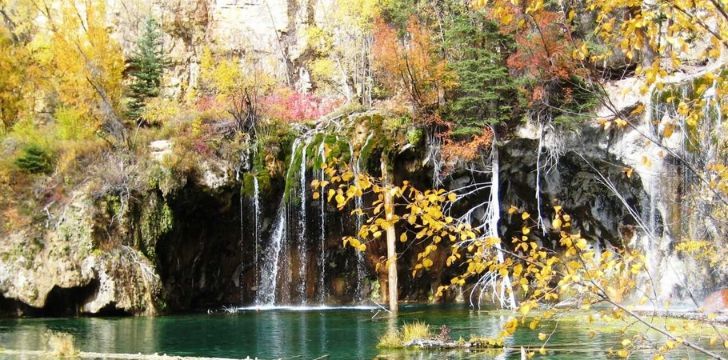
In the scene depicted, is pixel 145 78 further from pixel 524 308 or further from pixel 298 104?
pixel 524 308

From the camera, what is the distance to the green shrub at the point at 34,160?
70.2 ft

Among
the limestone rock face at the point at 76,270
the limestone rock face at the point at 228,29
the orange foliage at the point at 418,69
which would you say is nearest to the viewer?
the limestone rock face at the point at 76,270

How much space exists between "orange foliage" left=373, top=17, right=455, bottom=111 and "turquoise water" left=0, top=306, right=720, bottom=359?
6.97m

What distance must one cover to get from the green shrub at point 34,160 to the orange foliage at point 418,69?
11.7m

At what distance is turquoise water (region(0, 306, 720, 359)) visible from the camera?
454 inches

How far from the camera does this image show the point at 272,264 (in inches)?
932

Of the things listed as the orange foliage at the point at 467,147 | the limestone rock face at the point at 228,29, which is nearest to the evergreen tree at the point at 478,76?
the orange foliage at the point at 467,147

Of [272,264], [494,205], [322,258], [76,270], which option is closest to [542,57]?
[494,205]

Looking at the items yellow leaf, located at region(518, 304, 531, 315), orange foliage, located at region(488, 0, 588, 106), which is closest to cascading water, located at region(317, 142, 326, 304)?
orange foliage, located at region(488, 0, 588, 106)

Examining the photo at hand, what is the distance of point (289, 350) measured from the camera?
480 inches

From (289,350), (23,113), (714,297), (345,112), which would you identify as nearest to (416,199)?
(289,350)

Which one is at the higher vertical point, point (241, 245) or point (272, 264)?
point (241, 245)

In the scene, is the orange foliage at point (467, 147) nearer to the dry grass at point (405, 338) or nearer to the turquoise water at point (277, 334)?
the turquoise water at point (277, 334)

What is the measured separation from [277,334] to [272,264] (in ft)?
29.8
